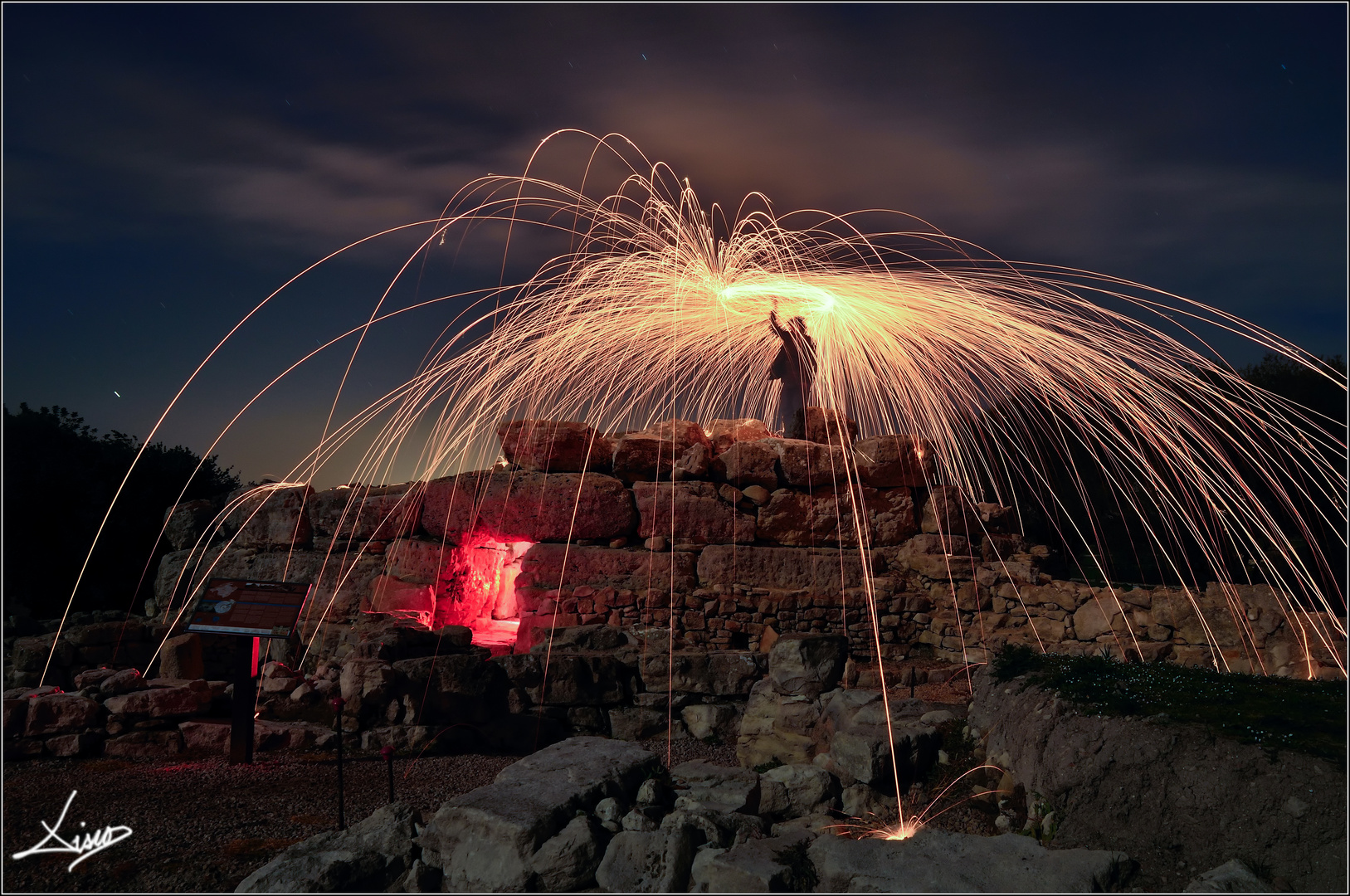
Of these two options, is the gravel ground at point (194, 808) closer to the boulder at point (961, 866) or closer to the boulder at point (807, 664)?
the boulder at point (807, 664)

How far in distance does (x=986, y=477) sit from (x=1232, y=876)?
1959 centimetres

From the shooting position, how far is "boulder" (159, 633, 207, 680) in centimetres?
1054

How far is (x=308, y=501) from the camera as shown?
16266mm

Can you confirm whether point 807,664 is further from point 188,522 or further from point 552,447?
point 188,522

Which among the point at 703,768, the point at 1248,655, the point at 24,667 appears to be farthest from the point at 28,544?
the point at 1248,655

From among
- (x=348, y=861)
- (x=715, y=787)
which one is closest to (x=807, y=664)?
(x=715, y=787)

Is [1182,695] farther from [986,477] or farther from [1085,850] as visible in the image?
[986,477]

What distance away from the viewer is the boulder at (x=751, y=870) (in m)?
4.53

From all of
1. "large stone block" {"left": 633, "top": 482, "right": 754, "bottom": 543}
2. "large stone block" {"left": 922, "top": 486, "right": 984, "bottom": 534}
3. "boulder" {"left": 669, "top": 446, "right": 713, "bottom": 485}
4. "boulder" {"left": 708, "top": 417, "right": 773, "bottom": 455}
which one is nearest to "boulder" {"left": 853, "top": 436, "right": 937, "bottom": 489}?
"large stone block" {"left": 922, "top": 486, "right": 984, "bottom": 534}

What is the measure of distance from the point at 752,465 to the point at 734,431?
1.59m

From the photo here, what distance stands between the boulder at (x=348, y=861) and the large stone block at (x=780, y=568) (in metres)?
9.28

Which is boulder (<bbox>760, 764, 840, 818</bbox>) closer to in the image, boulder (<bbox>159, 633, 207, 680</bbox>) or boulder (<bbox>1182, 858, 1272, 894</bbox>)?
boulder (<bbox>1182, 858, 1272, 894</bbox>)

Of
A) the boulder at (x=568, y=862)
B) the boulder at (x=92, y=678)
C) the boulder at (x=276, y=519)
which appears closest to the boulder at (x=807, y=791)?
the boulder at (x=568, y=862)

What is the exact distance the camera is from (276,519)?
1636 centimetres
